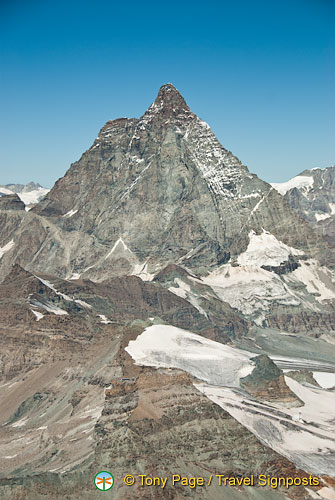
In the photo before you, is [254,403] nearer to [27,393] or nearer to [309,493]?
[309,493]

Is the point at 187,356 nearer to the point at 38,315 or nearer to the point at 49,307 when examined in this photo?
the point at 38,315

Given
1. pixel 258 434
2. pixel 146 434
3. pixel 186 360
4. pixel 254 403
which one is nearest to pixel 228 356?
pixel 186 360

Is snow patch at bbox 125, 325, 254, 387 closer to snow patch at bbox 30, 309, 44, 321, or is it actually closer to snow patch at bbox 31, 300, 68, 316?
snow patch at bbox 30, 309, 44, 321

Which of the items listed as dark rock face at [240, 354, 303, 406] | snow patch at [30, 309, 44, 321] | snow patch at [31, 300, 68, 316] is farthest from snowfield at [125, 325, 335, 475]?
snow patch at [31, 300, 68, 316]

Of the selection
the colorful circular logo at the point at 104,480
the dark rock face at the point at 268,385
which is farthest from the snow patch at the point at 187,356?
the colorful circular logo at the point at 104,480

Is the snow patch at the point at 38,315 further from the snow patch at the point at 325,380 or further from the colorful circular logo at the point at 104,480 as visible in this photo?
the colorful circular logo at the point at 104,480

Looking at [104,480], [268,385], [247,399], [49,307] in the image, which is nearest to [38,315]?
[49,307]
